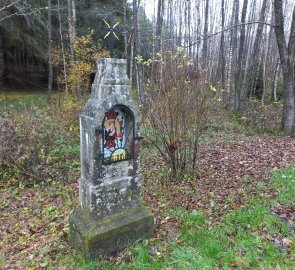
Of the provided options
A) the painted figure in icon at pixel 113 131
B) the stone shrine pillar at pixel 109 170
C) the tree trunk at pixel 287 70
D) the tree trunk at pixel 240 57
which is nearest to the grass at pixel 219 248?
the stone shrine pillar at pixel 109 170

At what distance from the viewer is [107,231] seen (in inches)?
128

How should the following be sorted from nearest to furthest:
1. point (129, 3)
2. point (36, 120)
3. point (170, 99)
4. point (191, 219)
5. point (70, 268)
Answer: point (70, 268) < point (191, 219) < point (170, 99) < point (36, 120) < point (129, 3)

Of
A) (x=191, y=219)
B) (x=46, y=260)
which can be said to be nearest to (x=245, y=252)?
(x=191, y=219)

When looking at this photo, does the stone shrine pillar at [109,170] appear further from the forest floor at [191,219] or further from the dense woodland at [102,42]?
the dense woodland at [102,42]

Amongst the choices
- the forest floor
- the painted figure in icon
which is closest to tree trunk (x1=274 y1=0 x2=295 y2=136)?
the forest floor

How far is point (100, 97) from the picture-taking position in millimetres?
3160

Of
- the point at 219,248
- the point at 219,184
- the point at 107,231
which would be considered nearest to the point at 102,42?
the point at 219,184

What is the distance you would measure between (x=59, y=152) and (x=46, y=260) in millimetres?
4422

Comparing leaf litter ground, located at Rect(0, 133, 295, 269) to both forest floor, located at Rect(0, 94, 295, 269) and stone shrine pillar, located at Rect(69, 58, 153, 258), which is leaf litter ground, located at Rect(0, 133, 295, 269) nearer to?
forest floor, located at Rect(0, 94, 295, 269)

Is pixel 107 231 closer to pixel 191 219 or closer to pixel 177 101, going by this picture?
pixel 191 219

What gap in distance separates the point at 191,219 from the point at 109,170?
1543 millimetres

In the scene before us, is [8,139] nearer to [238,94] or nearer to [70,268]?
[70,268]

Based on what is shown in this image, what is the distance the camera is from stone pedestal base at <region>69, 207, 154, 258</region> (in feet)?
10.4

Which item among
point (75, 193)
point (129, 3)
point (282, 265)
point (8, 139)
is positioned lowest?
point (75, 193)
